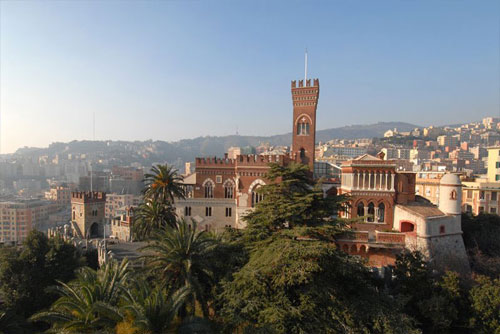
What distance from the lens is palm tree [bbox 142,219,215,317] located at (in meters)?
16.3

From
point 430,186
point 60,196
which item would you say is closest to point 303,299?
point 430,186

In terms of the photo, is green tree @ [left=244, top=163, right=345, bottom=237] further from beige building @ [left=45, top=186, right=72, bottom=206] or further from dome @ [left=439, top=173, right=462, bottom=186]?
beige building @ [left=45, top=186, right=72, bottom=206]

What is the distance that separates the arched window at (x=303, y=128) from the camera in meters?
34.9

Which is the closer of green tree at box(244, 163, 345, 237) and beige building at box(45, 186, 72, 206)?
green tree at box(244, 163, 345, 237)

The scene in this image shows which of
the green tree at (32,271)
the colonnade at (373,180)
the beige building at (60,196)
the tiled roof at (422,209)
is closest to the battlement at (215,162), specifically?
the colonnade at (373,180)

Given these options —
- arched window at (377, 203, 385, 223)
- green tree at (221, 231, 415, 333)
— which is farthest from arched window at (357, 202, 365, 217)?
green tree at (221, 231, 415, 333)

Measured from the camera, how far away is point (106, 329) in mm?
13336

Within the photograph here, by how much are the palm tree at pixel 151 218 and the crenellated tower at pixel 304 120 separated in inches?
615

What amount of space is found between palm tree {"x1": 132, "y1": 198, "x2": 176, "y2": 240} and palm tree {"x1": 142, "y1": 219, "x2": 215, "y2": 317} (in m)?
10.3

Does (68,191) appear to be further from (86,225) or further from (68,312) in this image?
(68,312)

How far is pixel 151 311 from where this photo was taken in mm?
13078

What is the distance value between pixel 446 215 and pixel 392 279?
25.8ft

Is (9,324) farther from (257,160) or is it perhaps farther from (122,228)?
(122,228)

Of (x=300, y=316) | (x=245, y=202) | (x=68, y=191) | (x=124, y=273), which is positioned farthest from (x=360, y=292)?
(x=68, y=191)
